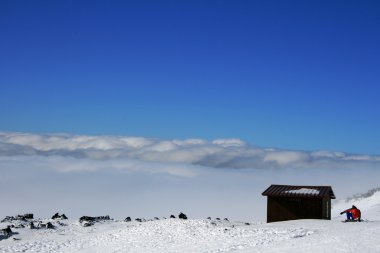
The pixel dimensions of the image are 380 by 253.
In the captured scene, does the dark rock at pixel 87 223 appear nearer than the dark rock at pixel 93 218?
Yes

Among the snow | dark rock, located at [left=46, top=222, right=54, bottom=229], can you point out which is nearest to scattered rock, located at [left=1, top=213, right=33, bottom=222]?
dark rock, located at [left=46, top=222, right=54, bottom=229]

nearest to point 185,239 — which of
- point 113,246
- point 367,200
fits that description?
point 113,246

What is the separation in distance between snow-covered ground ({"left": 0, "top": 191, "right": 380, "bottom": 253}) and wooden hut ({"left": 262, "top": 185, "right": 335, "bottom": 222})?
399 cm

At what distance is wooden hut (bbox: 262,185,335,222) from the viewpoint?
38656 millimetres

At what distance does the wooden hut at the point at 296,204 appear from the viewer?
127 feet

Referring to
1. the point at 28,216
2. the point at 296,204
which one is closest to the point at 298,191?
the point at 296,204

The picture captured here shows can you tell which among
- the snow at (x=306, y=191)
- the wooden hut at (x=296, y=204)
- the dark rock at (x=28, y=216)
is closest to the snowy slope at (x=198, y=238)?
the wooden hut at (x=296, y=204)

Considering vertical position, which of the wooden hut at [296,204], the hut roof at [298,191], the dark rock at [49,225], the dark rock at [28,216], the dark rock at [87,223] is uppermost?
the hut roof at [298,191]

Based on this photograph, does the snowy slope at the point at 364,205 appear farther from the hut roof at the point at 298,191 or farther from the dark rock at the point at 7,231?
the dark rock at the point at 7,231

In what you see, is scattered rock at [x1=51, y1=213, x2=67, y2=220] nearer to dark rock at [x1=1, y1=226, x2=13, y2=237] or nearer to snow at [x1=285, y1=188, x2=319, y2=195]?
dark rock at [x1=1, y1=226, x2=13, y2=237]

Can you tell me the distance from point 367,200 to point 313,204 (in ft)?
145

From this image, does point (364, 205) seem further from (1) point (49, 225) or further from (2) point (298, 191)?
(1) point (49, 225)

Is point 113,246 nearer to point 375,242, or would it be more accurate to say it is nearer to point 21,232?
point 21,232

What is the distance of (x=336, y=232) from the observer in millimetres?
28688
